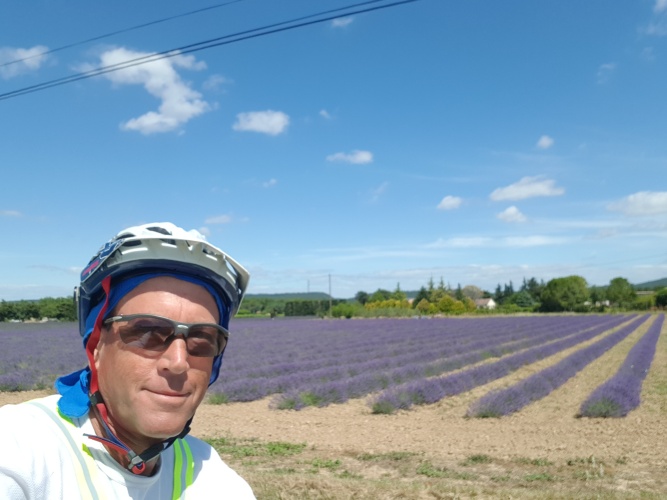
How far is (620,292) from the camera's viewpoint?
9569 cm

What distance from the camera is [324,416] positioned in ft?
33.0

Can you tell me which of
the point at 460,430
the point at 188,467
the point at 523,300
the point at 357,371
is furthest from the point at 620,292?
the point at 188,467

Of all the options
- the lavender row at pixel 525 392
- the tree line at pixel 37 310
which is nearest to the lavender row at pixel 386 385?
the lavender row at pixel 525 392

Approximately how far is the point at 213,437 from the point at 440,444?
308 centimetres

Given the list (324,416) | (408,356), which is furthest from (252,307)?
(324,416)

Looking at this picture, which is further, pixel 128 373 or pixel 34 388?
pixel 34 388

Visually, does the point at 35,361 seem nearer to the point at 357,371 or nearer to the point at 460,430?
the point at 357,371

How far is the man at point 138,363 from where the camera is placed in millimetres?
1147

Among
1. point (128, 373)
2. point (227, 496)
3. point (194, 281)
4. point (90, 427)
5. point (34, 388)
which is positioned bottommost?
point (34, 388)

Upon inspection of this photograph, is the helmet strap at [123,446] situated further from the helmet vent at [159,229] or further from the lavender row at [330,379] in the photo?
the lavender row at [330,379]

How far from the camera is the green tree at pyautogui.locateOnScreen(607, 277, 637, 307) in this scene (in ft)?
312

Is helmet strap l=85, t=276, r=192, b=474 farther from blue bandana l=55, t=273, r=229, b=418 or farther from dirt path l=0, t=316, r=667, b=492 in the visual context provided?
dirt path l=0, t=316, r=667, b=492

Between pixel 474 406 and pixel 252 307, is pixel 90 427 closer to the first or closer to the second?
pixel 474 406

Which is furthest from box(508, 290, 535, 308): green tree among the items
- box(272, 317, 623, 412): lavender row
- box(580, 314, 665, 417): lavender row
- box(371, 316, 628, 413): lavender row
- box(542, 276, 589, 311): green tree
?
box(580, 314, 665, 417): lavender row
